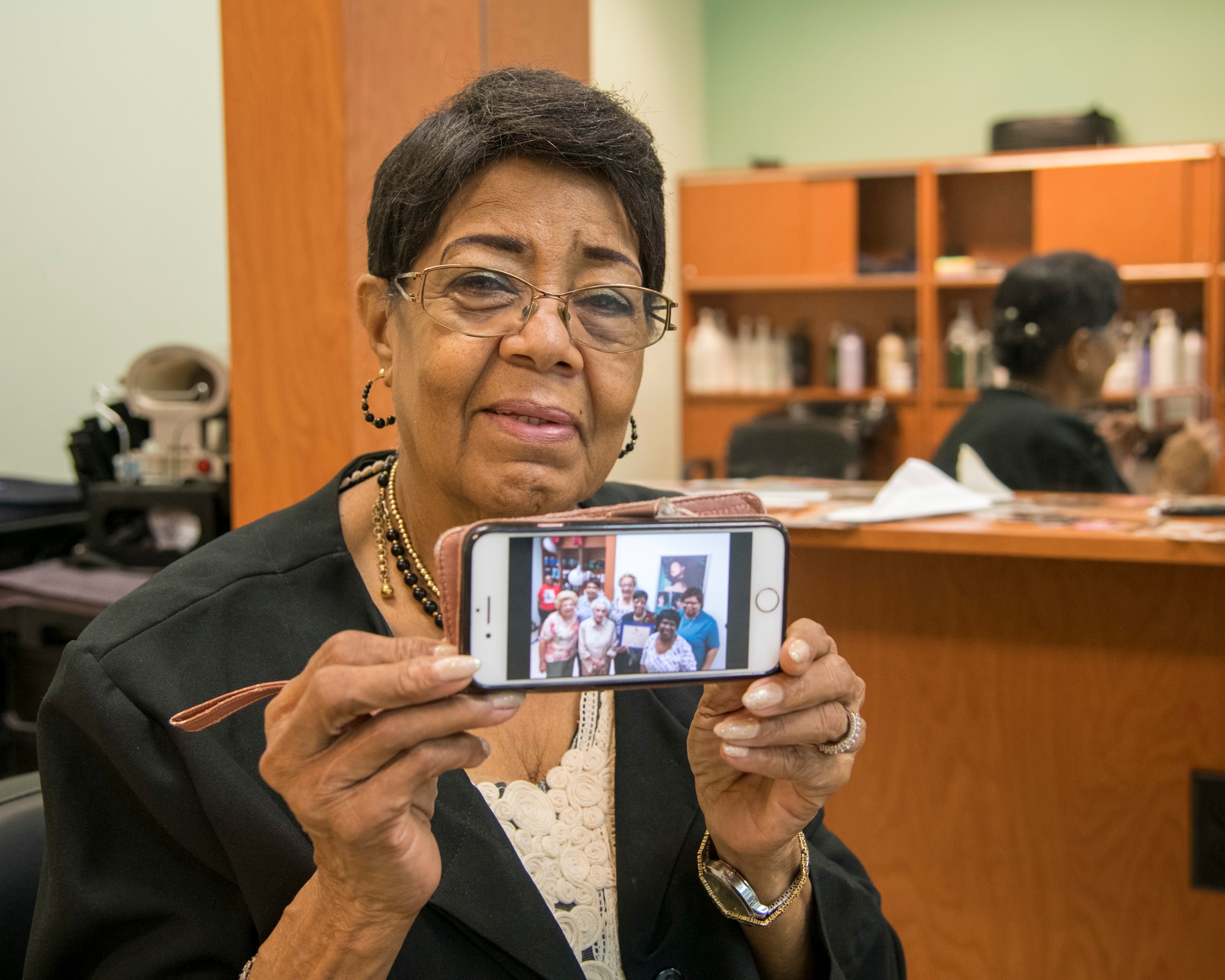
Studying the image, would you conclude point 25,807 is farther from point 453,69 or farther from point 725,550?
point 453,69

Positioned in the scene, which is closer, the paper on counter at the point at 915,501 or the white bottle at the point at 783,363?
the paper on counter at the point at 915,501

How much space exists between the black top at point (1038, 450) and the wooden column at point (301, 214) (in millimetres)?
1562

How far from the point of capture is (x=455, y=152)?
3.08ft

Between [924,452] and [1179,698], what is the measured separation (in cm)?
299

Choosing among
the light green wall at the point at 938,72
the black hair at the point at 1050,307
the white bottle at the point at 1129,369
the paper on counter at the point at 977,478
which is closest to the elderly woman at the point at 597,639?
the paper on counter at the point at 977,478

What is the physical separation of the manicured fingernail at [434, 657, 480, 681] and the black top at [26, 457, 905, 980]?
322 mm

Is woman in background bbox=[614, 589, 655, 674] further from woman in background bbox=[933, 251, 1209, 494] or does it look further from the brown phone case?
woman in background bbox=[933, 251, 1209, 494]

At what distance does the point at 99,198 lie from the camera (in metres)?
3.41

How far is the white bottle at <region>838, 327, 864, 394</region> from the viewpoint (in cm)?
482

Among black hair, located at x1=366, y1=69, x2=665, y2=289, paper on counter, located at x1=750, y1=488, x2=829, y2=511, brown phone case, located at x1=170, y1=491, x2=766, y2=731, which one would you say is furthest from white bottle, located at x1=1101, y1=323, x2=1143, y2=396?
brown phone case, located at x1=170, y1=491, x2=766, y2=731

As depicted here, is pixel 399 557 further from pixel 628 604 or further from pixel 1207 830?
pixel 1207 830

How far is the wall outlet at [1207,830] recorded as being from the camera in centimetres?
175

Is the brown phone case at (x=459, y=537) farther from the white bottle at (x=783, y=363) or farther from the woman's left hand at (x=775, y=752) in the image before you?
the white bottle at (x=783, y=363)

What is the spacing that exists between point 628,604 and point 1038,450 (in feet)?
6.98
